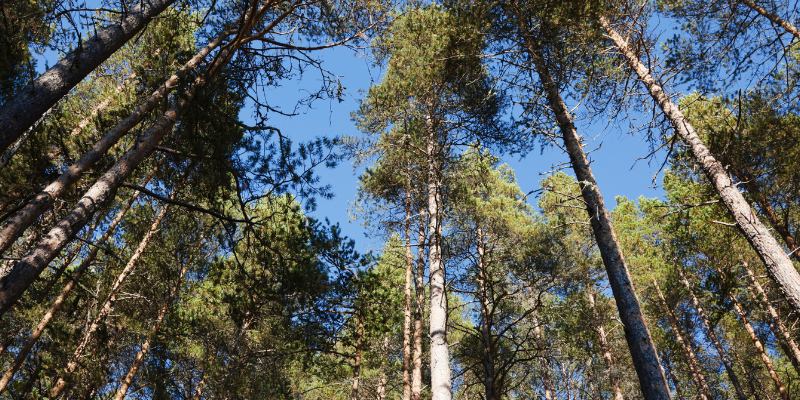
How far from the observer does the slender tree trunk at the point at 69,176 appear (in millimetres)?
3357

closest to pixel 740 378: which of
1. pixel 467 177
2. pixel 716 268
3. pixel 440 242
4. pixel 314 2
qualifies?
pixel 716 268

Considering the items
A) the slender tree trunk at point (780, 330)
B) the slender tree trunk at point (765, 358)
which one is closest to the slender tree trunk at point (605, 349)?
the slender tree trunk at point (765, 358)

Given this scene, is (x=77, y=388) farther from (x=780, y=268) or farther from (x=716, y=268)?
(x=716, y=268)

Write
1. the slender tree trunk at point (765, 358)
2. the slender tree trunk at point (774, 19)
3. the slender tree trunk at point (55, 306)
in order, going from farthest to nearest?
the slender tree trunk at point (765, 358), the slender tree trunk at point (55, 306), the slender tree trunk at point (774, 19)

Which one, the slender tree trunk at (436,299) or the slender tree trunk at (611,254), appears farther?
the slender tree trunk at (436,299)

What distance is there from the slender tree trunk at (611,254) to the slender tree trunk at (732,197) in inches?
82.2

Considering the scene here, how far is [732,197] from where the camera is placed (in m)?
6.41

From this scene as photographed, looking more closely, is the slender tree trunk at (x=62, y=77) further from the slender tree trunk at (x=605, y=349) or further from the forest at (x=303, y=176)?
the slender tree trunk at (x=605, y=349)

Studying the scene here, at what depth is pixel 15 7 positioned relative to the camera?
18.4 ft

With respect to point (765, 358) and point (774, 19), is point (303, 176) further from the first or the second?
point (765, 358)

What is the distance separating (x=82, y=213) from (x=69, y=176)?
20.9 inches

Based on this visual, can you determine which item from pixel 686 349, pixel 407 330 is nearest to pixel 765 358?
pixel 686 349

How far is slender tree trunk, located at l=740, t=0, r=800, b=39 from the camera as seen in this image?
22.7 ft

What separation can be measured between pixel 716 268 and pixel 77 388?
60.0ft
